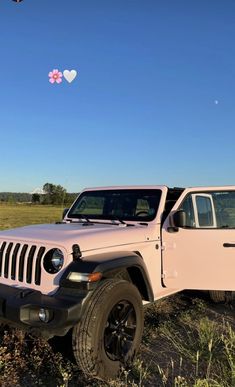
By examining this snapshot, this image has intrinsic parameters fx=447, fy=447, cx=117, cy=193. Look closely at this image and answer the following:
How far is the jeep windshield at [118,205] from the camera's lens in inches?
235

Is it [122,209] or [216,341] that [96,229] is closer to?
[122,209]

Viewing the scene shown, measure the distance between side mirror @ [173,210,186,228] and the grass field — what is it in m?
1.18

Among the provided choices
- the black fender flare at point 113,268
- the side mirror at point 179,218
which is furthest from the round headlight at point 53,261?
the side mirror at point 179,218

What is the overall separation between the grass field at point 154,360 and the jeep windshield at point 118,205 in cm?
146

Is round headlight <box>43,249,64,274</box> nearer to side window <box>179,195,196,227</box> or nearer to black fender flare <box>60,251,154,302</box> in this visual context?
black fender flare <box>60,251,154,302</box>

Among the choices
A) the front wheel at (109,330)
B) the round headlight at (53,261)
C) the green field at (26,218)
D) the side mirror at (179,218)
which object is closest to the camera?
the front wheel at (109,330)

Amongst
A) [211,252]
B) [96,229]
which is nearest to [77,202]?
[96,229]

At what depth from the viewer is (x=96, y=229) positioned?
510 cm

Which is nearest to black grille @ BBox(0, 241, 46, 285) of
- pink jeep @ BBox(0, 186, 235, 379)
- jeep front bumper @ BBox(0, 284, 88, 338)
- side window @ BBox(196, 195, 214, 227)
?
pink jeep @ BBox(0, 186, 235, 379)

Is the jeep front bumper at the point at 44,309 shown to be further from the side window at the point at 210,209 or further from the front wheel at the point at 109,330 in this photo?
the side window at the point at 210,209

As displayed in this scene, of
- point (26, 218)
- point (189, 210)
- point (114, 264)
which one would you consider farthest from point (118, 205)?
point (26, 218)

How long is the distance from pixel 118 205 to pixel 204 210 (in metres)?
1.20

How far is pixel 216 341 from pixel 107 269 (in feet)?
5.36

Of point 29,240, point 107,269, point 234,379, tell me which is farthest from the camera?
point 29,240
